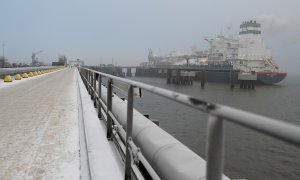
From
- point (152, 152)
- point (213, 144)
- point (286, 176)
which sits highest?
point (213, 144)

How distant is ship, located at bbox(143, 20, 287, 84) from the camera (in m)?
102

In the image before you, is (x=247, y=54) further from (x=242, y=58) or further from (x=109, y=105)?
(x=109, y=105)

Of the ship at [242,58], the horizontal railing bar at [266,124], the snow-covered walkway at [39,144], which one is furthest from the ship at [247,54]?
the horizontal railing bar at [266,124]

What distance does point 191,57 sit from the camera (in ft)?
489

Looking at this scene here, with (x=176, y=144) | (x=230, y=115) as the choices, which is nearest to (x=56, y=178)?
(x=176, y=144)

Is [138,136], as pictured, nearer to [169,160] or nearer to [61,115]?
[169,160]

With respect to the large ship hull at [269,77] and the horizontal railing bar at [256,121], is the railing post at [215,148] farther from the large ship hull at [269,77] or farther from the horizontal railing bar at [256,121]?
the large ship hull at [269,77]

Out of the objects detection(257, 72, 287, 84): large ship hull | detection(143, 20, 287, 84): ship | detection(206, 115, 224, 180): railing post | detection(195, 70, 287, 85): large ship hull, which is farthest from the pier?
detection(257, 72, 287, 84): large ship hull

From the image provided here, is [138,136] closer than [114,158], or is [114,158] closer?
[138,136]

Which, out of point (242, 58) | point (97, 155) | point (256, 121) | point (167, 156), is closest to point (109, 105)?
point (97, 155)

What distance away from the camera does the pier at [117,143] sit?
1439mm

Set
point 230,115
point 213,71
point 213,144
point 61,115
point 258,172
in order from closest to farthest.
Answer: point 230,115 < point 213,144 < point 61,115 < point 258,172 < point 213,71

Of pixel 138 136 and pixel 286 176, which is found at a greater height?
pixel 138 136

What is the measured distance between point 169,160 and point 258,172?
39.8 ft
